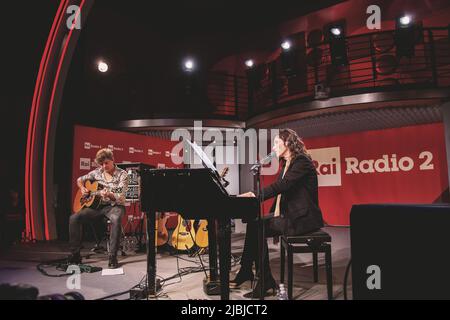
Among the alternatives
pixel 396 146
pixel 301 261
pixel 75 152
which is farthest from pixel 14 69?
pixel 396 146

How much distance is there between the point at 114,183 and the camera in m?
4.82

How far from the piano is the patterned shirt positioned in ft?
7.29

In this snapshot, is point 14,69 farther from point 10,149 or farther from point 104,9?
point 104,9

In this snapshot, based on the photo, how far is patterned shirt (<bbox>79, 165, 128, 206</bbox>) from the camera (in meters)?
4.71

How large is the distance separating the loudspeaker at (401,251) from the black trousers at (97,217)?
331cm

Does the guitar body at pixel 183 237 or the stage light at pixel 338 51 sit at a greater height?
the stage light at pixel 338 51

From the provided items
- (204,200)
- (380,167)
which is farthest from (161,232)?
(380,167)

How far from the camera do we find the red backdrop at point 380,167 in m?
7.95

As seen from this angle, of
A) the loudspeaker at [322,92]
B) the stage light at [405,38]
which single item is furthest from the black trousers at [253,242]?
the stage light at [405,38]

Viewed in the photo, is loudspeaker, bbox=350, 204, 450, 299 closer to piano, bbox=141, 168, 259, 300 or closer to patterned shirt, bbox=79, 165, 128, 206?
piano, bbox=141, 168, 259, 300

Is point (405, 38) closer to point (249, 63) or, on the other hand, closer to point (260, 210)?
point (249, 63)
